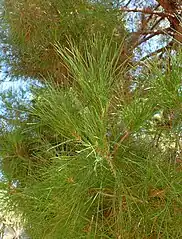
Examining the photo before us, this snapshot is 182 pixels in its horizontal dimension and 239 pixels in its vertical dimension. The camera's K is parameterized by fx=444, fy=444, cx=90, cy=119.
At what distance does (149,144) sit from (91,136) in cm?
17

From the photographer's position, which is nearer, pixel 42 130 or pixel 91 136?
pixel 91 136

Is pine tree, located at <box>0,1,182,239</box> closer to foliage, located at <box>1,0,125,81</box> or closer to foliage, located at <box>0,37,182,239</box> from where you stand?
foliage, located at <box>0,37,182,239</box>

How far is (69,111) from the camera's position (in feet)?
1.75

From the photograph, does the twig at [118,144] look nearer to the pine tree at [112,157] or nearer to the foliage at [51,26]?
the pine tree at [112,157]

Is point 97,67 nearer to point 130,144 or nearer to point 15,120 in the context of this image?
point 130,144

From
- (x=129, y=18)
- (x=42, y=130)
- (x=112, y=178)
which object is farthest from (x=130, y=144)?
(x=129, y=18)

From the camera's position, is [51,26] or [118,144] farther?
[51,26]

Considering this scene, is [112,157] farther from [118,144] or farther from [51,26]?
[51,26]

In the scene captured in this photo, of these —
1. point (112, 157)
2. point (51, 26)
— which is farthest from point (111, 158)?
point (51, 26)

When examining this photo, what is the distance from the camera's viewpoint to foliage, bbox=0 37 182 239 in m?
0.49

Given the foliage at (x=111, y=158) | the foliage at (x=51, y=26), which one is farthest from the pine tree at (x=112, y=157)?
the foliage at (x=51, y=26)

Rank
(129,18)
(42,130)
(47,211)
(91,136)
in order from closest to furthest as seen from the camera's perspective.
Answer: (91,136), (47,211), (42,130), (129,18)

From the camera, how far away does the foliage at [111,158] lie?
49cm

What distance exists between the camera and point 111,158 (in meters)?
0.51
